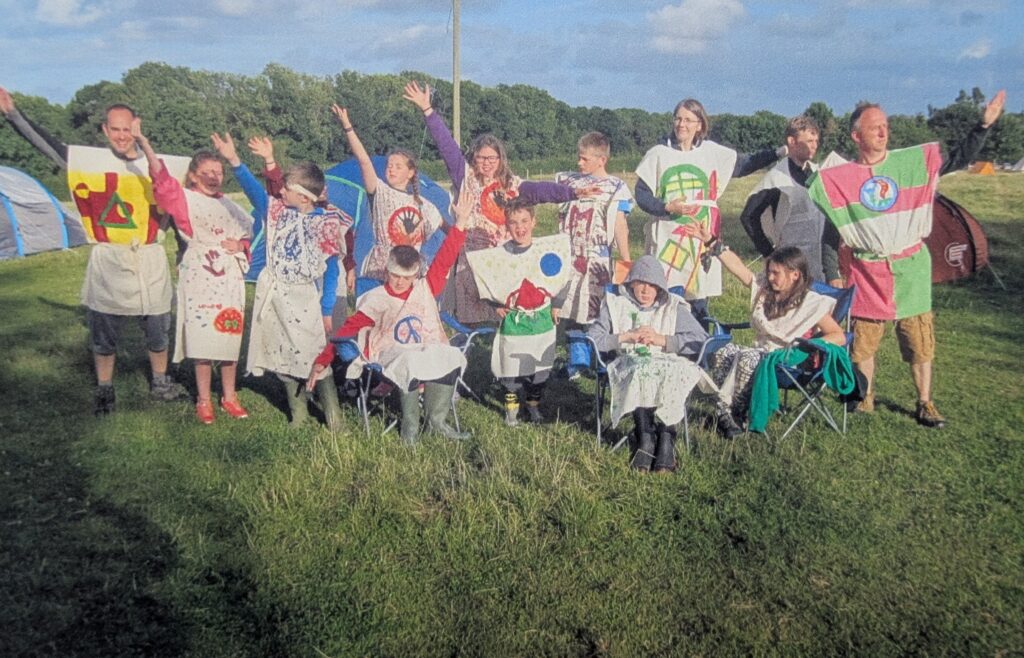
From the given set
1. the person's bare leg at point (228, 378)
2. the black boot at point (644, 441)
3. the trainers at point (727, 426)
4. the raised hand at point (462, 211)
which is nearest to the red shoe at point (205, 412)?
the person's bare leg at point (228, 378)

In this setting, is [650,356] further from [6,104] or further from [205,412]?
[6,104]

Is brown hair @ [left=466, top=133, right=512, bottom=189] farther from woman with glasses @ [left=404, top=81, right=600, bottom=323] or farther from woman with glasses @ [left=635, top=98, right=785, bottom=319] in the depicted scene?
woman with glasses @ [left=635, top=98, right=785, bottom=319]

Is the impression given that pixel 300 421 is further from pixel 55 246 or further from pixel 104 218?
pixel 55 246

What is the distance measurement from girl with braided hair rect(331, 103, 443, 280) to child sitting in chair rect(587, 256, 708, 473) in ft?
4.91

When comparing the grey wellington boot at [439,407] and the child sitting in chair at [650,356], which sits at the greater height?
the child sitting in chair at [650,356]

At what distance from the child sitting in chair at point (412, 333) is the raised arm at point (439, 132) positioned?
2.26 feet

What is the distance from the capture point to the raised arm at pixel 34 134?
5.13 m

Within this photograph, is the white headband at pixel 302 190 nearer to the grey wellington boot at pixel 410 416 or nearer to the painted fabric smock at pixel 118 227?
the painted fabric smock at pixel 118 227

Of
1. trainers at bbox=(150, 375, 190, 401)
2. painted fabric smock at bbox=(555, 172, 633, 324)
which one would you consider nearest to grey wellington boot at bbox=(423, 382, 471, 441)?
painted fabric smock at bbox=(555, 172, 633, 324)

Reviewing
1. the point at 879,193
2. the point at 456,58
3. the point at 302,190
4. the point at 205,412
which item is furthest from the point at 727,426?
the point at 456,58

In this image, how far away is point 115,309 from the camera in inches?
223

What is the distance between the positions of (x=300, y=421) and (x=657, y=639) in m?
3.16

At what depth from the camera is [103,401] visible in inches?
231

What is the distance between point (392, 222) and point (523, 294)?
1063 millimetres
